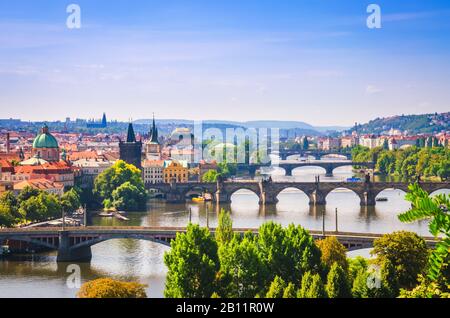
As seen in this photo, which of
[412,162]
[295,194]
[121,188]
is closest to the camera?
[121,188]

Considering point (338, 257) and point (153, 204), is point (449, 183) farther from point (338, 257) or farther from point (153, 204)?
point (338, 257)

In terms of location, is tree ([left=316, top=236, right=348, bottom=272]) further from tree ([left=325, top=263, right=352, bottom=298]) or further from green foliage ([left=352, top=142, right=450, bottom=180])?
green foliage ([left=352, top=142, right=450, bottom=180])

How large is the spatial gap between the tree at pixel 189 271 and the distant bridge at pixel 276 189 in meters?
30.7

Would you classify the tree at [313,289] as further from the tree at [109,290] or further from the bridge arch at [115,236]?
the bridge arch at [115,236]

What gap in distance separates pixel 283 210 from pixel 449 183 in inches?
434

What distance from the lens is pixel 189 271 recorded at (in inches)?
563

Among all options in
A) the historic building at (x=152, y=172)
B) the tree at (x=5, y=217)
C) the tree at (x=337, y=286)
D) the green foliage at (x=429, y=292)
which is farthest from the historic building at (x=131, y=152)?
the green foliage at (x=429, y=292)

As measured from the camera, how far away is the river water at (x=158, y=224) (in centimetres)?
2077

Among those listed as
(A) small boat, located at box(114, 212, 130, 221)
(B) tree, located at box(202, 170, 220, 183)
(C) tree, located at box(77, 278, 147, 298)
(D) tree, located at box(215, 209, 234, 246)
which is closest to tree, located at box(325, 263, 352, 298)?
(C) tree, located at box(77, 278, 147, 298)

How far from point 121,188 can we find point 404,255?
28.9 metres

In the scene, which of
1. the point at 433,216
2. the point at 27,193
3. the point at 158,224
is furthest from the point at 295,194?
the point at 433,216

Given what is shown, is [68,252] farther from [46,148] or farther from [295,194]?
[295,194]

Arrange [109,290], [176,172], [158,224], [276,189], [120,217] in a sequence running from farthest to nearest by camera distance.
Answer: [176,172] → [276,189] → [120,217] → [158,224] → [109,290]

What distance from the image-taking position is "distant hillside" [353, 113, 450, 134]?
146 meters
